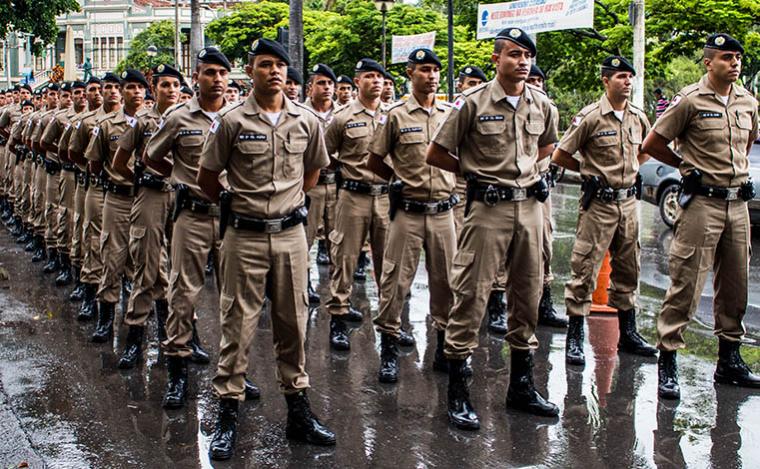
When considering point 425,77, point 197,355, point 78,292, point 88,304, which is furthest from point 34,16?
point 425,77

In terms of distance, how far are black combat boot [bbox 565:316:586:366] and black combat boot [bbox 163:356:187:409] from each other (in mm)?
2865

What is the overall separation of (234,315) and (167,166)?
181 cm

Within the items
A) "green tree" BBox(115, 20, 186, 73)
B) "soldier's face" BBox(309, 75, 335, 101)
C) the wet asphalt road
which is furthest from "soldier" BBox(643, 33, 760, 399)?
"green tree" BBox(115, 20, 186, 73)

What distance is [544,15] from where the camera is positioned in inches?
663

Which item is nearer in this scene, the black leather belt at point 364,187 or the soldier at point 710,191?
the soldier at point 710,191

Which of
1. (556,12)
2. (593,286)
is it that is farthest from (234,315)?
(556,12)

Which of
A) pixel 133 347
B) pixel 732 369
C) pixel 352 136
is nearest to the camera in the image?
pixel 732 369

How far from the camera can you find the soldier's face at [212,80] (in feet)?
19.7

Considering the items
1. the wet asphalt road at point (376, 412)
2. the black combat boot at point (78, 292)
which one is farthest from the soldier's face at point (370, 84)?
the black combat boot at point (78, 292)

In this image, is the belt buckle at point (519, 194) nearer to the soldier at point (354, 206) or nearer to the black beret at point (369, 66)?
the soldier at point (354, 206)

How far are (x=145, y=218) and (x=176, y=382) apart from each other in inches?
61.6

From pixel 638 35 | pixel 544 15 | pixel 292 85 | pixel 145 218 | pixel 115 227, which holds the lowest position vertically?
pixel 115 227

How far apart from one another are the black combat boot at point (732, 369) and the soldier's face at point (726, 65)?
186cm

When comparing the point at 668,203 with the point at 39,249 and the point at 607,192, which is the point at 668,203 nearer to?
the point at 607,192
